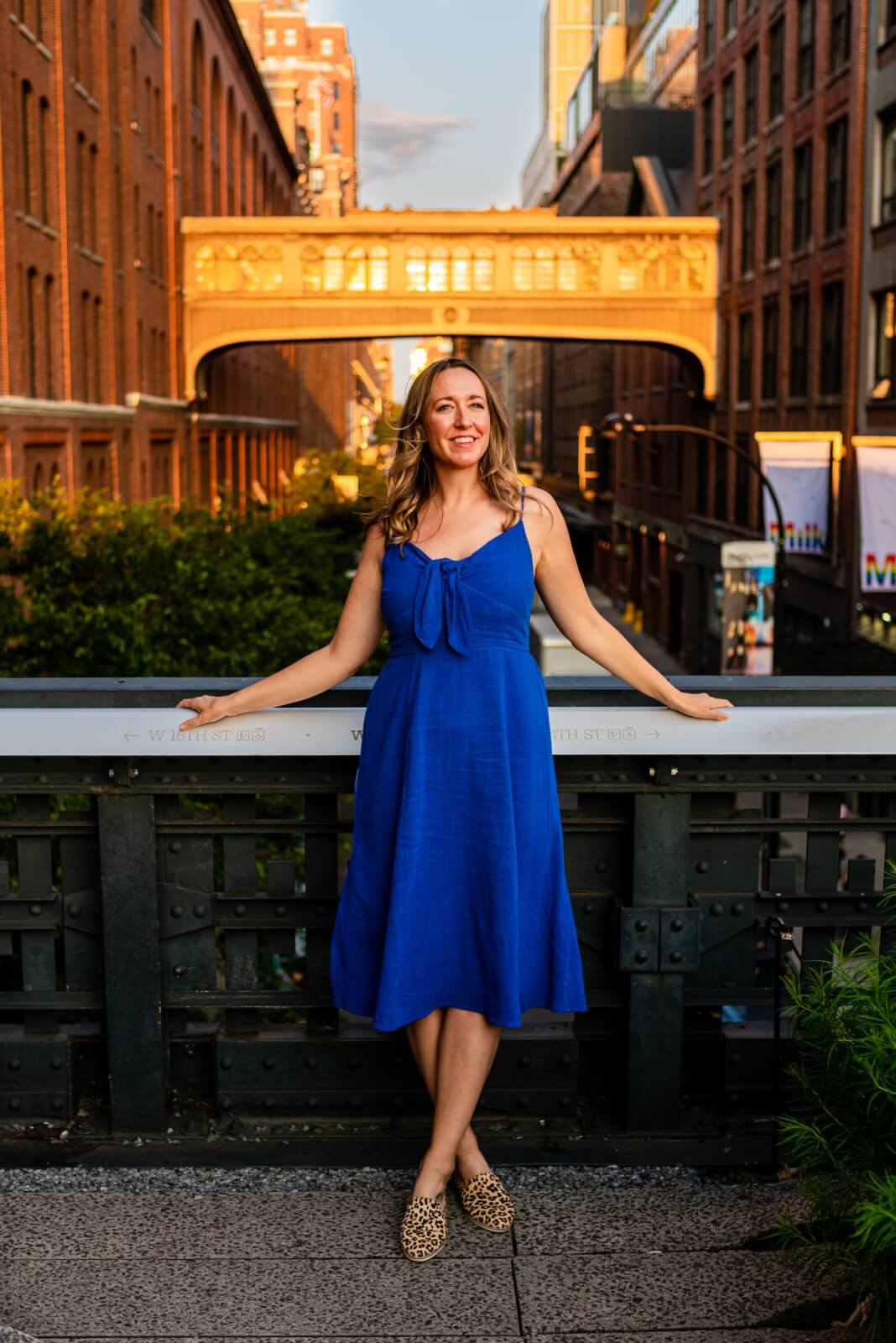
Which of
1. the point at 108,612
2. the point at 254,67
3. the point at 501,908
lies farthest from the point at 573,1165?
the point at 254,67

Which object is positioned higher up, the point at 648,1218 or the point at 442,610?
the point at 442,610

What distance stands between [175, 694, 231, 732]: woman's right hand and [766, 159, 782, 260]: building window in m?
36.6

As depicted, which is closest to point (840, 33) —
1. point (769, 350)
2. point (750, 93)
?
point (769, 350)

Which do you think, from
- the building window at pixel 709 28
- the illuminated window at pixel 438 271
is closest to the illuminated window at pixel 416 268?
the illuminated window at pixel 438 271

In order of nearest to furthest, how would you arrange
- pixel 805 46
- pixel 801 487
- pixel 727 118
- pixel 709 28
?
pixel 801 487, pixel 805 46, pixel 727 118, pixel 709 28

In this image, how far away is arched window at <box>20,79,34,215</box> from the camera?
2709 cm

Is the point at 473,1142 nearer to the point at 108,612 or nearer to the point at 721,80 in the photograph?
the point at 108,612

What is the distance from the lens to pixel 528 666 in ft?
11.9

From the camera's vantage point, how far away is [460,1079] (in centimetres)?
369

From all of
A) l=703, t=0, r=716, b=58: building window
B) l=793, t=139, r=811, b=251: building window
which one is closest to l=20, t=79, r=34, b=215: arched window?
l=793, t=139, r=811, b=251: building window

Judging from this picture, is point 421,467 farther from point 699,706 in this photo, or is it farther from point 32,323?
point 32,323

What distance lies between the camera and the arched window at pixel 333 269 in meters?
46.5

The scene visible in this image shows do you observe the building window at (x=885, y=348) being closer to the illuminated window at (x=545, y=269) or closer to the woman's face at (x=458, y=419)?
the illuminated window at (x=545, y=269)

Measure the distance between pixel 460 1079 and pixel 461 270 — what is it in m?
45.3
